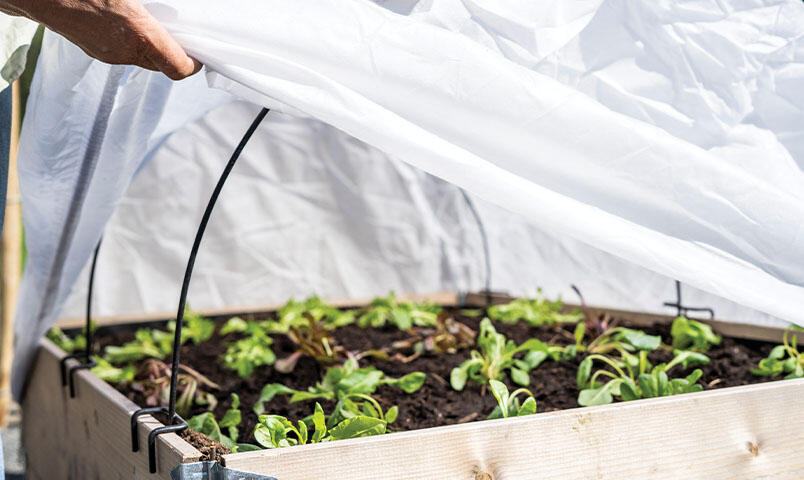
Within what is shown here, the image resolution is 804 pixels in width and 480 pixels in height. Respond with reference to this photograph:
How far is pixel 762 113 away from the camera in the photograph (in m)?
1.05

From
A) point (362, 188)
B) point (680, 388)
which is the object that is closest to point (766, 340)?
point (680, 388)

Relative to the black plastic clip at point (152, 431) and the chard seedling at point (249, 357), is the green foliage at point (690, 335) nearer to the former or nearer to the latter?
the chard seedling at point (249, 357)

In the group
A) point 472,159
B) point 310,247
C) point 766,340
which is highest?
point 472,159

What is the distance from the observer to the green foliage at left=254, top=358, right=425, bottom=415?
1.19m

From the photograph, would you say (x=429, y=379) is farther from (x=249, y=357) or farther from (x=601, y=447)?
(x=601, y=447)

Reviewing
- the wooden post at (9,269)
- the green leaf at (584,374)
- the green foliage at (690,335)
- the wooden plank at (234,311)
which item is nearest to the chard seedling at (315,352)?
the green leaf at (584,374)

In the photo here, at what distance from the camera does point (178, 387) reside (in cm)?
140

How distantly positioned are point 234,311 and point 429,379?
1.25 meters

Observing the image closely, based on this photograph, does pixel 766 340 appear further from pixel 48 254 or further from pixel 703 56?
pixel 48 254

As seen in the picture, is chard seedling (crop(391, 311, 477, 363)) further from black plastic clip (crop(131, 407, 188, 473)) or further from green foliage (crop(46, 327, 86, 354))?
green foliage (crop(46, 327, 86, 354))

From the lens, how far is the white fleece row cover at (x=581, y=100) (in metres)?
0.87

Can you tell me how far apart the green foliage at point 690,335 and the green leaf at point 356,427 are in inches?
36.4

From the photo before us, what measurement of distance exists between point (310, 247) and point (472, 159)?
1948 millimetres

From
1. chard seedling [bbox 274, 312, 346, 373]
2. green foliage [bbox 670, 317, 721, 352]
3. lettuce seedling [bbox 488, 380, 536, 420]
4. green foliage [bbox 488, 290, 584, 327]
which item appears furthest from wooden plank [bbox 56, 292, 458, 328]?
lettuce seedling [bbox 488, 380, 536, 420]
